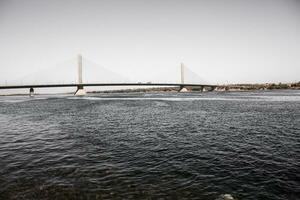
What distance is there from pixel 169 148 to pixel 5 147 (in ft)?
36.7

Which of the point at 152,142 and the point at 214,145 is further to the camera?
the point at 152,142

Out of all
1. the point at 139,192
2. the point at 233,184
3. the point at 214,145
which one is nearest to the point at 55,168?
the point at 139,192

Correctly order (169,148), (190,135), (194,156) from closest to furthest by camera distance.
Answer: (194,156) → (169,148) → (190,135)

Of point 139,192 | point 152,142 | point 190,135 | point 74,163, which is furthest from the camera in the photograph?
point 190,135

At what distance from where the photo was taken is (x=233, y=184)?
1025 cm

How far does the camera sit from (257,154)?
14602 millimetres

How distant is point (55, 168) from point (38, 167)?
0.95 m

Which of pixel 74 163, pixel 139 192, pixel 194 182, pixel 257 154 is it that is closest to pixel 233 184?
pixel 194 182

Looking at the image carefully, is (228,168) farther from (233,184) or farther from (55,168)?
(55,168)

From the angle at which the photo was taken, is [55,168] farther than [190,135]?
No

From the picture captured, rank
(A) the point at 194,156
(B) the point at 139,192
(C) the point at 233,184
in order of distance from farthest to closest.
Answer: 1. (A) the point at 194,156
2. (C) the point at 233,184
3. (B) the point at 139,192

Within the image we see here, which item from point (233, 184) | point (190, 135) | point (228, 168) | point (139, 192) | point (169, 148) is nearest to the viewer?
point (139, 192)

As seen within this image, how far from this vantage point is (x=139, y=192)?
31.3 ft

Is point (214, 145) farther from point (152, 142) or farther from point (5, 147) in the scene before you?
point (5, 147)
